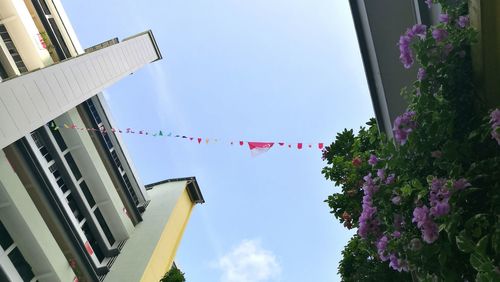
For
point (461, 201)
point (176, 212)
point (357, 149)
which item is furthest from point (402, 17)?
point (176, 212)

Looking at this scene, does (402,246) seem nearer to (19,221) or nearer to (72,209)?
(19,221)

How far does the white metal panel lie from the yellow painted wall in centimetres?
847

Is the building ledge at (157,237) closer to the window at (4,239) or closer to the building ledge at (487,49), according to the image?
the window at (4,239)

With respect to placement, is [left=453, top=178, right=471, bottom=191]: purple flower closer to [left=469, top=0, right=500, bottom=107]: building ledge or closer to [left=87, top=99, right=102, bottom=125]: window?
[left=469, top=0, right=500, bottom=107]: building ledge

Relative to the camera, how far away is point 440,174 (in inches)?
201

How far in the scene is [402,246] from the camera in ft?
16.9

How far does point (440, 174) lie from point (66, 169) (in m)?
17.2

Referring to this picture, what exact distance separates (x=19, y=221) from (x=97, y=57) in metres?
8.59

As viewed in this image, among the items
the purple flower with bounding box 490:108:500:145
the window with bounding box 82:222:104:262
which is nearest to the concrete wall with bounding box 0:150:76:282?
the window with bounding box 82:222:104:262

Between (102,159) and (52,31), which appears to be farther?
(102,159)

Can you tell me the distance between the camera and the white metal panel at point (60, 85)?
570 inches

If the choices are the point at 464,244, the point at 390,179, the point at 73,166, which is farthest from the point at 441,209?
the point at 73,166

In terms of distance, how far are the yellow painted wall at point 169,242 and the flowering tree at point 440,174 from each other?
16.9m

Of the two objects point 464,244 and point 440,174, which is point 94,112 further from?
point 464,244
